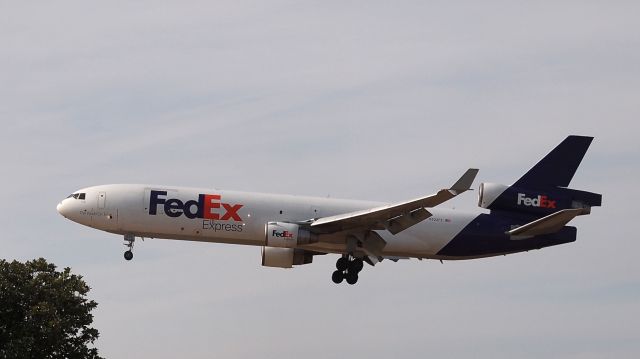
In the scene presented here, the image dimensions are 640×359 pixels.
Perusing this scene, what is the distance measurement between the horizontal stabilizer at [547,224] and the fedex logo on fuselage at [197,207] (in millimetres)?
15452

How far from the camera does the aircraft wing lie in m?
73.3

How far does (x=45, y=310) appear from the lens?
246 ft

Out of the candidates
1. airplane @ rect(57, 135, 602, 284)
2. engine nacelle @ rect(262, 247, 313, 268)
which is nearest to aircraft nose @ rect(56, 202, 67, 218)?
airplane @ rect(57, 135, 602, 284)

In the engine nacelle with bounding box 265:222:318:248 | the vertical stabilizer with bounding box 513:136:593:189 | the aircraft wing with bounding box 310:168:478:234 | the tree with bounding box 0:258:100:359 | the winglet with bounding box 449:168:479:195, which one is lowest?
the tree with bounding box 0:258:100:359

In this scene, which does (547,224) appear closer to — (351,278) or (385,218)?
(385,218)

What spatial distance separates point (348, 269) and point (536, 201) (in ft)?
37.6

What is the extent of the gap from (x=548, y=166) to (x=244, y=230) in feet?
58.8

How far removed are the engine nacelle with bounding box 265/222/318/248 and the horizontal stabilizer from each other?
1186cm

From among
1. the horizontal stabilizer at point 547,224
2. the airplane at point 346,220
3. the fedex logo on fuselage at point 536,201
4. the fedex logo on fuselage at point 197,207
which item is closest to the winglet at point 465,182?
the airplane at point 346,220

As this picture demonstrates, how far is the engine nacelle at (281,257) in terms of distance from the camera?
8094 centimetres

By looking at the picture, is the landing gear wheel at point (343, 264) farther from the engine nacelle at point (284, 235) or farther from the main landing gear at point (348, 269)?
the engine nacelle at point (284, 235)

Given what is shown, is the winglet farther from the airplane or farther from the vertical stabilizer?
the vertical stabilizer

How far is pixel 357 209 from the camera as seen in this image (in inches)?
3120

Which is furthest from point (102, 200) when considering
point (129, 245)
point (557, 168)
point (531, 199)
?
point (557, 168)
